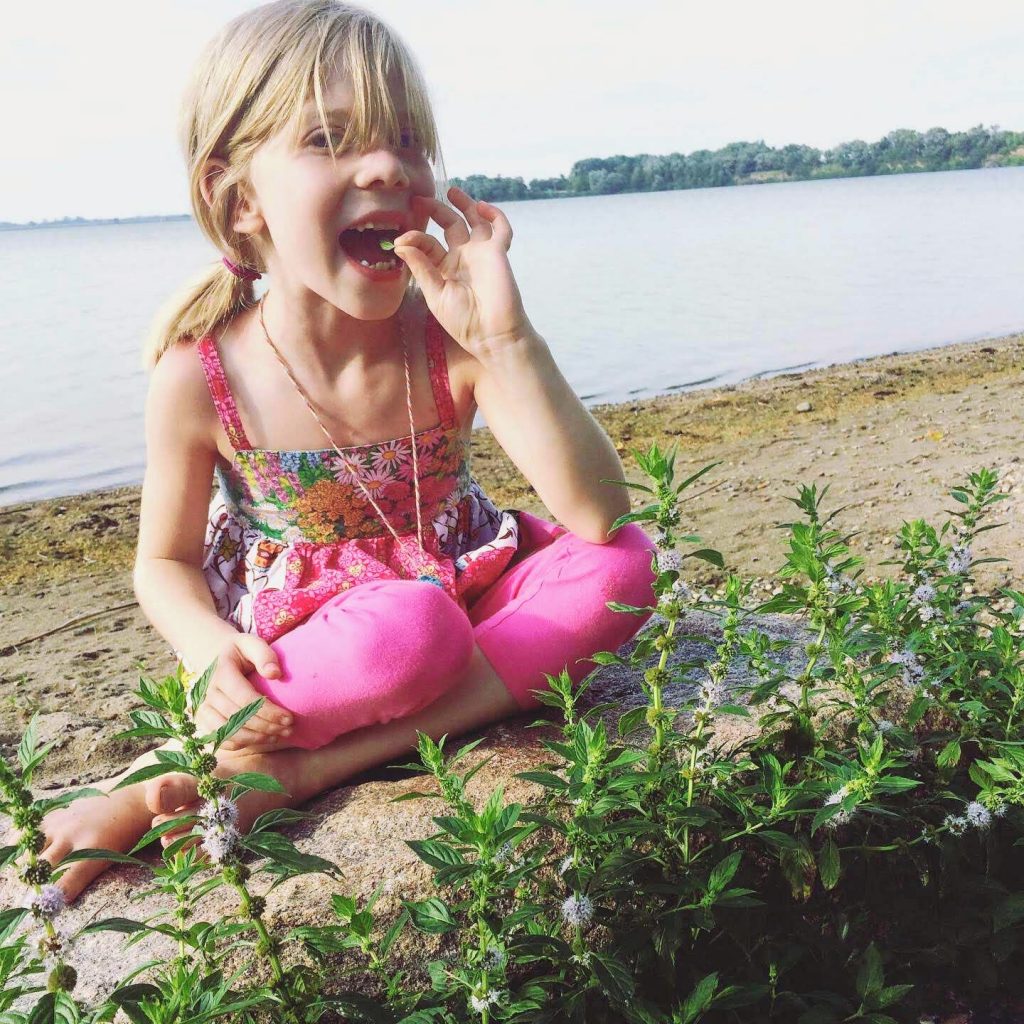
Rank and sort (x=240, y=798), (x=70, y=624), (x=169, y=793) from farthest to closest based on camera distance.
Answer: (x=70, y=624), (x=240, y=798), (x=169, y=793)

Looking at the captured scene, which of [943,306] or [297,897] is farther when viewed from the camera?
[943,306]

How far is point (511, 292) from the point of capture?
2.76 meters

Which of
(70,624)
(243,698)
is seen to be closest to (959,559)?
(243,698)

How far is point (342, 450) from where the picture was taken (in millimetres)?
3068

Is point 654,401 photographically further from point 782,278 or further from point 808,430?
point 782,278

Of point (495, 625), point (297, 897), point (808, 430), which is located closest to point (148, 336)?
point (495, 625)

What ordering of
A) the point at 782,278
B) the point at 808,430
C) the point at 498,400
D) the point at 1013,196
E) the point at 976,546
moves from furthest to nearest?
the point at 1013,196, the point at 782,278, the point at 808,430, the point at 976,546, the point at 498,400

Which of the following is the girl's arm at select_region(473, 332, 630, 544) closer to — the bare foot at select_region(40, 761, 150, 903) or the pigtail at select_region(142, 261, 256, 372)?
the pigtail at select_region(142, 261, 256, 372)

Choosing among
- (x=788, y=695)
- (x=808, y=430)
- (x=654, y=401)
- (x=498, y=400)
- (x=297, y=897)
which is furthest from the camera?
(x=654, y=401)

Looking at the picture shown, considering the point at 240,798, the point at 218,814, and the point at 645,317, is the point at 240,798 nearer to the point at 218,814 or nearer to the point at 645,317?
the point at 218,814

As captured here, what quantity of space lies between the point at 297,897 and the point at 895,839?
47.6 inches

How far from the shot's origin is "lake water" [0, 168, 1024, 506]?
11.5 m

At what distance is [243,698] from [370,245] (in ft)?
4.08

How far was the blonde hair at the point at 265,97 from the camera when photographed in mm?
2713
